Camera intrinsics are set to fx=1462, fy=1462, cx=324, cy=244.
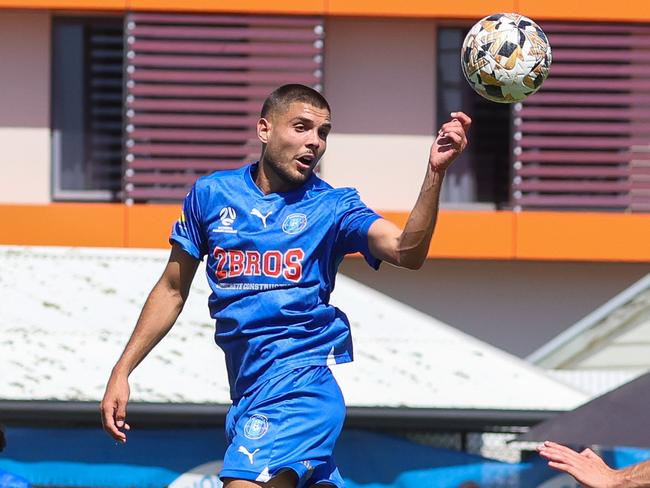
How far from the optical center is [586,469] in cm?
492

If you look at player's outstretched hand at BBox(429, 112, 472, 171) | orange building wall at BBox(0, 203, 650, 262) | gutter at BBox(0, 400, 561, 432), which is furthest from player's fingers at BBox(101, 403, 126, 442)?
orange building wall at BBox(0, 203, 650, 262)

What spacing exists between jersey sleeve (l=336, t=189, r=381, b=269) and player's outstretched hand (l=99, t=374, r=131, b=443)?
958mm

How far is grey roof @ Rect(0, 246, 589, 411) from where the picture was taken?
8.61 metres

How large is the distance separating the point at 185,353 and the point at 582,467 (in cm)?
445

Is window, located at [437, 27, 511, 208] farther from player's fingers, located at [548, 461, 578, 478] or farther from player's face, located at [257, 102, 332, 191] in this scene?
player's fingers, located at [548, 461, 578, 478]

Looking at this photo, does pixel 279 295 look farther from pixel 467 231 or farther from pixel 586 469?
pixel 467 231

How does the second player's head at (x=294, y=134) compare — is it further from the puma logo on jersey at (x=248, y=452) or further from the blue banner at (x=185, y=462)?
the blue banner at (x=185, y=462)

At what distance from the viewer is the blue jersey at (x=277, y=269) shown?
530 cm

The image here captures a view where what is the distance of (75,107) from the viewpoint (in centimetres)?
1575

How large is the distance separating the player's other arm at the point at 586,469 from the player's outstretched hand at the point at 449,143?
1.03 metres

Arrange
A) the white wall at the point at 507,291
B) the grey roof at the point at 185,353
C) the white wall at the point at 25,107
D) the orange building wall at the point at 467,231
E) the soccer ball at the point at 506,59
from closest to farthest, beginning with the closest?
the soccer ball at the point at 506,59, the grey roof at the point at 185,353, the orange building wall at the point at 467,231, the white wall at the point at 25,107, the white wall at the point at 507,291

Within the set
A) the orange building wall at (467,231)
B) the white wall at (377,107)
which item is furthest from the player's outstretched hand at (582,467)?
the white wall at (377,107)

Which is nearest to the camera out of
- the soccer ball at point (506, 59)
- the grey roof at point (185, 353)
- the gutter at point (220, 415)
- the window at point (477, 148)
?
the soccer ball at point (506, 59)

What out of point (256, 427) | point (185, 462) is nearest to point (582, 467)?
point (256, 427)
